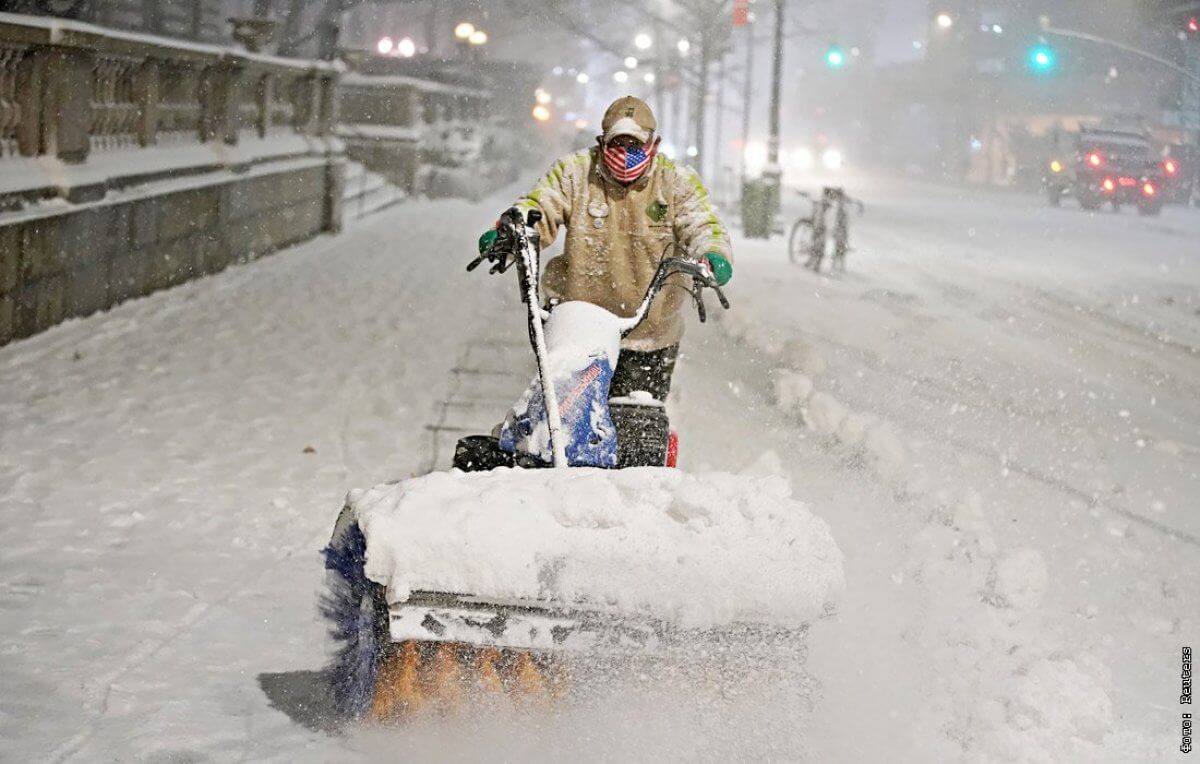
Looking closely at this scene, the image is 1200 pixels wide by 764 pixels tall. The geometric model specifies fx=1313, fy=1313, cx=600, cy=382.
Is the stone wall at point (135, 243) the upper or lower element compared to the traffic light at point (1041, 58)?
lower

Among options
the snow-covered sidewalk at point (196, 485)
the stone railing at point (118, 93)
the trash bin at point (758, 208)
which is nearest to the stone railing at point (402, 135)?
the trash bin at point (758, 208)

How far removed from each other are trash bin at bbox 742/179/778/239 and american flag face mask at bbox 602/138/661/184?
2045 cm

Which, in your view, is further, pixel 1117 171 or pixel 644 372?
pixel 1117 171

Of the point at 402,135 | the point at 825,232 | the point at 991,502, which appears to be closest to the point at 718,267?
the point at 991,502

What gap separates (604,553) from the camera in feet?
11.9

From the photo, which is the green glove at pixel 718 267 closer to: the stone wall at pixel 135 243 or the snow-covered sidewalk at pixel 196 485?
the snow-covered sidewalk at pixel 196 485

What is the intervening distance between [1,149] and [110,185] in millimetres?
1628

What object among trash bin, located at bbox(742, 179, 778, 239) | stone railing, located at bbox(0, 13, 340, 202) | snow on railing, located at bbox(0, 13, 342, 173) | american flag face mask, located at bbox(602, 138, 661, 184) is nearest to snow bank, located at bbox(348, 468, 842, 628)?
american flag face mask, located at bbox(602, 138, 661, 184)

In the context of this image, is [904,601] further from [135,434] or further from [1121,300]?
[1121,300]

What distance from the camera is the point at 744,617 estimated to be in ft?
11.9

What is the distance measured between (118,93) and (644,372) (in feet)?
29.3

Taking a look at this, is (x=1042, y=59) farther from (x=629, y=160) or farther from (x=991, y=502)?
(x=629, y=160)

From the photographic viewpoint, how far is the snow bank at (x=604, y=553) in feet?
11.8

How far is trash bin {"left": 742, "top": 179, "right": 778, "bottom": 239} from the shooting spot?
25.9 metres
